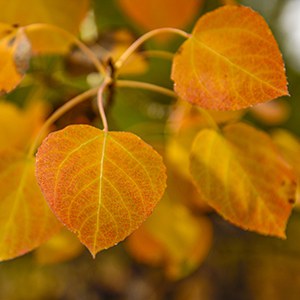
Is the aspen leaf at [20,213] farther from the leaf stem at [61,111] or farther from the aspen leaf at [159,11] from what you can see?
the aspen leaf at [159,11]

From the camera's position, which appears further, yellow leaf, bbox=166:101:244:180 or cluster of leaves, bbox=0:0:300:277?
yellow leaf, bbox=166:101:244:180

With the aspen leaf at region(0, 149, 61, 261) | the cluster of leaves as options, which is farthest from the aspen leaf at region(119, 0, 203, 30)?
the aspen leaf at region(0, 149, 61, 261)

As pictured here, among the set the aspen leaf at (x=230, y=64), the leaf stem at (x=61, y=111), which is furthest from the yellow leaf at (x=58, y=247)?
the aspen leaf at (x=230, y=64)

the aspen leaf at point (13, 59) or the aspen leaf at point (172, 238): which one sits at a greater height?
the aspen leaf at point (13, 59)

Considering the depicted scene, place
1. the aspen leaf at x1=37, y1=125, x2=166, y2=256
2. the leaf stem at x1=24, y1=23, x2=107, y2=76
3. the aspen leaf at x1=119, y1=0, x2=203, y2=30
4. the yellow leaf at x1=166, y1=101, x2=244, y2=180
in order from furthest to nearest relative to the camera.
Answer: the aspen leaf at x1=119, y1=0, x2=203, y2=30, the yellow leaf at x1=166, y1=101, x2=244, y2=180, the leaf stem at x1=24, y1=23, x2=107, y2=76, the aspen leaf at x1=37, y1=125, x2=166, y2=256

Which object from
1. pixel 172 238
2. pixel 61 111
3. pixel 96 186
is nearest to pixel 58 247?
pixel 172 238

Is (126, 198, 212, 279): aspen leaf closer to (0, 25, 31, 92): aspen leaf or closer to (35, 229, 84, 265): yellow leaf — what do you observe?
(35, 229, 84, 265): yellow leaf

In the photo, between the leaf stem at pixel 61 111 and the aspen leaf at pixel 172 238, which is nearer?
the leaf stem at pixel 61 111

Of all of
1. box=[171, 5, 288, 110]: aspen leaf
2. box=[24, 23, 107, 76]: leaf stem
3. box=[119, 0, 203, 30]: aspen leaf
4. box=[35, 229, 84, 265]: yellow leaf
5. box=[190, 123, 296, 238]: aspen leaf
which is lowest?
box=[35, 229, 84, 265]: yellow leaf
